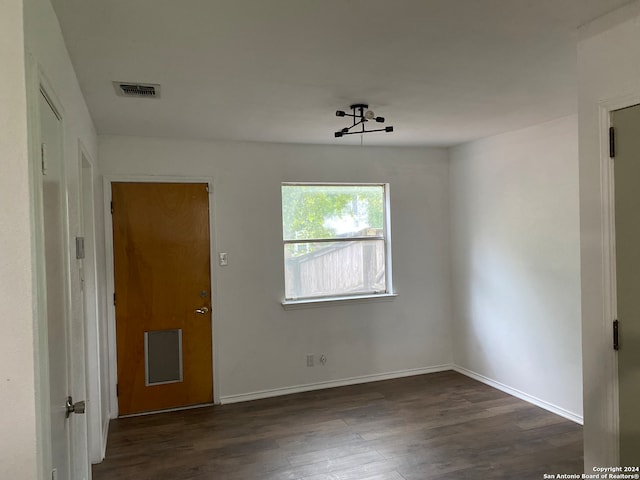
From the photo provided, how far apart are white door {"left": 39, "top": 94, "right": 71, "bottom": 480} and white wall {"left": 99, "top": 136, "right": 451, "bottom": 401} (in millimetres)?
2409

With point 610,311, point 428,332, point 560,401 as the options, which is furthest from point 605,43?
point 428,332

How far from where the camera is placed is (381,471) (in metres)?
2.91

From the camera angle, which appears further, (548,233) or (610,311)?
(548,233)

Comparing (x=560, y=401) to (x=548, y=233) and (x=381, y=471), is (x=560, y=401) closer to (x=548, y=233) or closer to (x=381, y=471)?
(x=548, y=233)

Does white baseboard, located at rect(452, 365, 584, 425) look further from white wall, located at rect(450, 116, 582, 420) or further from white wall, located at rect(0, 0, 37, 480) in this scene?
white wall, located at rect(0, 0, 37, 480)

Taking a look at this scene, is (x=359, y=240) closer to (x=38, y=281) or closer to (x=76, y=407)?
(x=76, y=407)

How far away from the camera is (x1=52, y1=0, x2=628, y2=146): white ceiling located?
1780mm

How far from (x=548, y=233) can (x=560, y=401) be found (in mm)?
1442

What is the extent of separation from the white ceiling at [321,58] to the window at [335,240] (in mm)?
1120

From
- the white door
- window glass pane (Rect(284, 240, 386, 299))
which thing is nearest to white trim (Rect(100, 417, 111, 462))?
the white door

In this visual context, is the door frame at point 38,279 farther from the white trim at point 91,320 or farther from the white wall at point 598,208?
the white wall at point 598,208

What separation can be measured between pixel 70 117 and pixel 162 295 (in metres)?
2.20

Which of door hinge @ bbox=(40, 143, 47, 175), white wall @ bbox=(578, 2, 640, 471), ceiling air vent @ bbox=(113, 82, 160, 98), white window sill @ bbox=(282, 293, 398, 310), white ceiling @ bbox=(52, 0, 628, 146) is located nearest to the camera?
door hinge @ bbox=(40, 143, 47, 175)

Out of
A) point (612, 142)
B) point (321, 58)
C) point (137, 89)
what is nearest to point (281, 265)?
point (137, 89)
